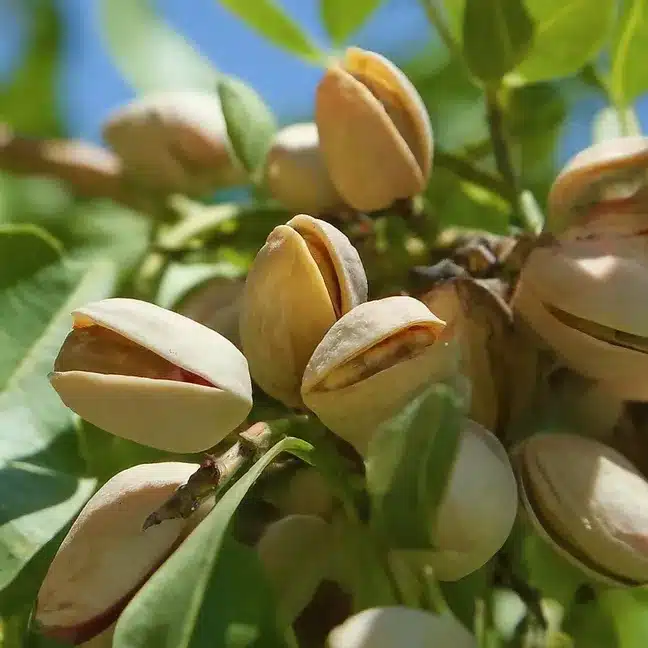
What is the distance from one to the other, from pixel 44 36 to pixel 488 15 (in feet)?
2.87

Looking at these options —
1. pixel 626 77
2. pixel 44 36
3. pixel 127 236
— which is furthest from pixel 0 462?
pixel 44 36

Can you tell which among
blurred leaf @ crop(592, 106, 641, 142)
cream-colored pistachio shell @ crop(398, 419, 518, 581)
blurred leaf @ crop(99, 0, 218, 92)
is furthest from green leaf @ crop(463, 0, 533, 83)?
blurred leaf @ crop(99, 0, 218, 92)

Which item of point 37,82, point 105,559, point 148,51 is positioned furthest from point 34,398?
point 37,82

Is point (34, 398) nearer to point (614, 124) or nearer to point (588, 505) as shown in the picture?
point (588, 505)

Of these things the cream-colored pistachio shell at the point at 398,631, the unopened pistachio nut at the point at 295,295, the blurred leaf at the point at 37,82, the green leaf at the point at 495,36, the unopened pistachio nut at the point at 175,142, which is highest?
the green leaf at the point at 495,36

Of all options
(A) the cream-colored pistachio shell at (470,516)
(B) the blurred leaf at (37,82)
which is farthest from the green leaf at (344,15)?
(B) the blurred leaf at (37,82)

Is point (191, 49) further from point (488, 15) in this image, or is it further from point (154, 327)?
point (154, 327)

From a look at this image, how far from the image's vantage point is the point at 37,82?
1.21 metres

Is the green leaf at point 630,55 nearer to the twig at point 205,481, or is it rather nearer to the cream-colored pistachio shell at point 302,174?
the cream-colored pistachio shell at point 302,174

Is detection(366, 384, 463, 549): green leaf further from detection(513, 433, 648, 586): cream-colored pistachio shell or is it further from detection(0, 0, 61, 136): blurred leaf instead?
detection(0, 0, 61, 136): blurred leaf

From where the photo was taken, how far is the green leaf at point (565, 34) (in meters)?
0.51

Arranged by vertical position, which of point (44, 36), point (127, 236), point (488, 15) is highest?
point (488, 15)

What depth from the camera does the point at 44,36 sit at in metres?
1.24

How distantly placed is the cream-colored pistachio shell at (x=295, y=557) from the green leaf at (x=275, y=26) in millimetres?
363
